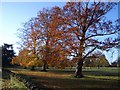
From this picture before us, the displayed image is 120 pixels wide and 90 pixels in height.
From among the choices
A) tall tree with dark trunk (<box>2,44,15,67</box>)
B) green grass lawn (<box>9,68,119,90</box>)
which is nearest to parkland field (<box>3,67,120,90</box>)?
green grass lawn (<box>9,68,119,90</box>)

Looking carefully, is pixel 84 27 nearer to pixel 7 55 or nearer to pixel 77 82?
pixel 77 82

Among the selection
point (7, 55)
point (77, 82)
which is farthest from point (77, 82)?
point (7, 55)

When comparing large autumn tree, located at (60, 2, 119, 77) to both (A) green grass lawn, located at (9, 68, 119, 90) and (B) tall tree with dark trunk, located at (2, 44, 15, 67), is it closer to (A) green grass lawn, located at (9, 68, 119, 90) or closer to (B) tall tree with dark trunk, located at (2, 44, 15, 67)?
(A) green grass lawn, located at (9, 68, 119, 90)

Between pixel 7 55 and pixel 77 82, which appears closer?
pixel 77 82

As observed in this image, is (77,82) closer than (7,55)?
Yes

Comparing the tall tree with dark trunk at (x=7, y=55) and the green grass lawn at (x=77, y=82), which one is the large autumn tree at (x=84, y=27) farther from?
the tall tree with dark trunk at (x=7, y=55)

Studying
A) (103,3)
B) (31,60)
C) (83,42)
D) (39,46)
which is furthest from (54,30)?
(31,60)

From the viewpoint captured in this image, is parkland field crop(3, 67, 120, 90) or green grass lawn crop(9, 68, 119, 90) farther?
green grass lawn crop(9, 68, 119, 90)

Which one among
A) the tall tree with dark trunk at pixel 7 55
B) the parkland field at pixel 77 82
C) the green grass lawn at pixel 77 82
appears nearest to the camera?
the parkland field at pixel 77 82

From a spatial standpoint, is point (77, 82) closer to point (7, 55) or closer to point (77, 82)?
point (77, 82)

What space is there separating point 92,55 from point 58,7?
771 centimetres

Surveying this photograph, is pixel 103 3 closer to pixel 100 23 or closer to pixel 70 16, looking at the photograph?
pixel 100 23

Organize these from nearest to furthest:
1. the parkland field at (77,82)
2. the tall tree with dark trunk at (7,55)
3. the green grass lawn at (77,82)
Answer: the parkland field at (77,82) → the green grass lawn at (77,82) → the tall tree with dark trunk at (7,55)

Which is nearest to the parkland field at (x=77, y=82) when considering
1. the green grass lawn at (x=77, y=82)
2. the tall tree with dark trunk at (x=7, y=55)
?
the green grass lawn at (x=77, y=82)
